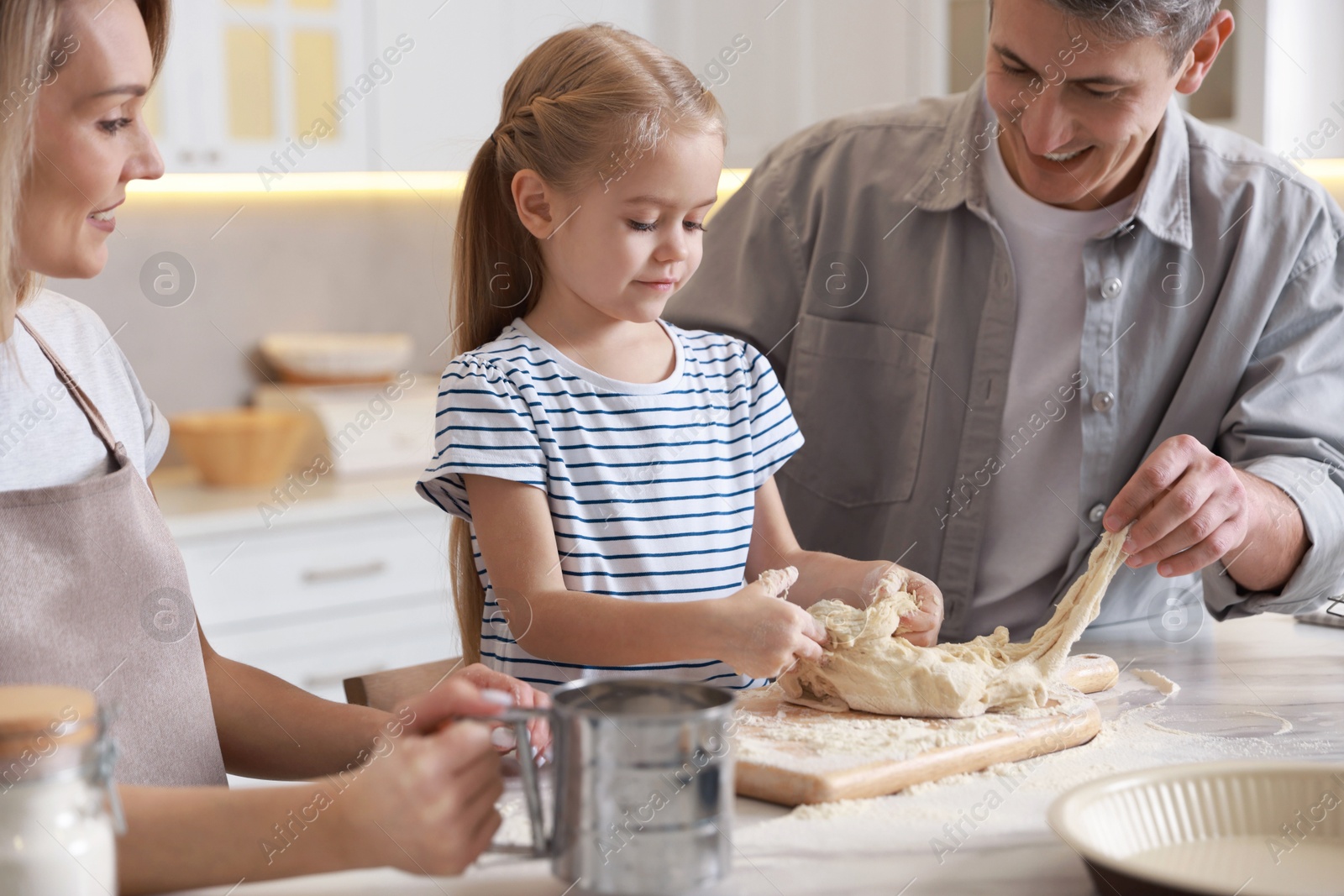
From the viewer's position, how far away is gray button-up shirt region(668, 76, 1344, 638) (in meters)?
1.54

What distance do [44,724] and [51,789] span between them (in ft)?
0.13

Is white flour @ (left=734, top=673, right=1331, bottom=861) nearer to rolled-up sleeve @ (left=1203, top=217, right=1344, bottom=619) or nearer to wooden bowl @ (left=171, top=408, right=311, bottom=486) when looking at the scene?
rolled-up sleeve @ (left=1203, top=217, right=1344, bottom=619)

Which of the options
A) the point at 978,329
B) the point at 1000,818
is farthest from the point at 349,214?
the point at 1000,818

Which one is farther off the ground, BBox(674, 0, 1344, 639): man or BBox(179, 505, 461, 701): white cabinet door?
BBox(674, 0, 1344, 639): man

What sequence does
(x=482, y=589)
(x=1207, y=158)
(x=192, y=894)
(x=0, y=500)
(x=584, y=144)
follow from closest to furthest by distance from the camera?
1. (x=192, y=894)
2. (x=0, y=500)
3. (x=584, y=144)
4. (x=482, y=589)
5. (x=1207, y=158)

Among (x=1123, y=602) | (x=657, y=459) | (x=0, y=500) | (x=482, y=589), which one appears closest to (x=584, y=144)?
(x=657, y=459)

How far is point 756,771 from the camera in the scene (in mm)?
918

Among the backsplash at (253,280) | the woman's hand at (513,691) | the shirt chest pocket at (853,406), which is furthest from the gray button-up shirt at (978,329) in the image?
the backsplash at (253,280)

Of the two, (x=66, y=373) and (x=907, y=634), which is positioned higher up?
(x=66, y=373)

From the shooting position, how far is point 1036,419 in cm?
163

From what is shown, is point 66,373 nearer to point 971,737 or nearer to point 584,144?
point 584,144

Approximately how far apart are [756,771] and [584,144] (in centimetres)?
59

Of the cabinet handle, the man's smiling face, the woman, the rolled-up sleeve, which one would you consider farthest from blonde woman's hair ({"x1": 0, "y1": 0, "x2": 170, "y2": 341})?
the cabinet handle

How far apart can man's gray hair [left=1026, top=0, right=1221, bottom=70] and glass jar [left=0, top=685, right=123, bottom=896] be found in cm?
116
